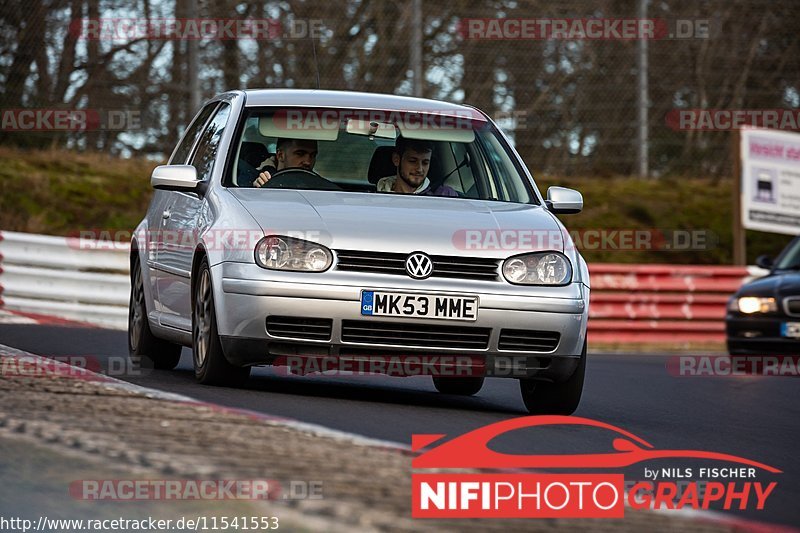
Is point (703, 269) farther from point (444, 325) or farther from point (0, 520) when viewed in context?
point (0, 520)

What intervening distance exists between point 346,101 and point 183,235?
4.15ft

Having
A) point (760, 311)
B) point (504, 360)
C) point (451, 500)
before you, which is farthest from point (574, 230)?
point (451, 500)

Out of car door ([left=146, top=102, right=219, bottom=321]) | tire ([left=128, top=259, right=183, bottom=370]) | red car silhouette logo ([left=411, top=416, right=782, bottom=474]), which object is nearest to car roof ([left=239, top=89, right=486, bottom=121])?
car door ([left=146, top=102, right=219, bottom=321])

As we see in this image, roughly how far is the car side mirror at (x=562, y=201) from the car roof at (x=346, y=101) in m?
0.85

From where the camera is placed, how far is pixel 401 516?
441cm

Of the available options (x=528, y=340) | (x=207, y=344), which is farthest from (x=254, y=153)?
(x=528, y=340)

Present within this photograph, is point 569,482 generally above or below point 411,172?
below

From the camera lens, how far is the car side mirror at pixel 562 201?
9000 millimetres

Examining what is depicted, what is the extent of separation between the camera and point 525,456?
6102 mm

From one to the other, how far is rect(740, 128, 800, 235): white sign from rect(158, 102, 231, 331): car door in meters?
12.6

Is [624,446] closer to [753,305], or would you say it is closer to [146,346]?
[146,346]

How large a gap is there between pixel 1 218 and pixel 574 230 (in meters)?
7.29

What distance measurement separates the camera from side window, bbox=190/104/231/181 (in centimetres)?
905

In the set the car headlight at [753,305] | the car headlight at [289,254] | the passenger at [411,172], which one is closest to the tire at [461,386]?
the passenger at [411,172]
